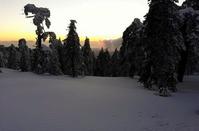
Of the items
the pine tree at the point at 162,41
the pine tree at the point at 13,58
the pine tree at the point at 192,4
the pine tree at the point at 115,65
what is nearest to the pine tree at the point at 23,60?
the pine tree at the point at 115,65

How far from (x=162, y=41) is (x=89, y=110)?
13724 millimetres

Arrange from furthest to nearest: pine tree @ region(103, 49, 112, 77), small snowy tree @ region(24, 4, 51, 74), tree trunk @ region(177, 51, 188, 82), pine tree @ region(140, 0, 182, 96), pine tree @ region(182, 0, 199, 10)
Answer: pine tree @ region(103, 49, 112, 77) → small snowy tree @ region(24, 4, 51, 74) → tree trunk @ region(177, 51, 188, 82) → pine tree @ region(182, 0, 199, 10) → pine tree @ region(140, 0, 182, 96)

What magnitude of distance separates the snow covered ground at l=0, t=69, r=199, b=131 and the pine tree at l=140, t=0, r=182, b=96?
247 centimetres

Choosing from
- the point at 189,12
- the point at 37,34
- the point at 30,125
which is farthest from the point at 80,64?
the point at 30,125

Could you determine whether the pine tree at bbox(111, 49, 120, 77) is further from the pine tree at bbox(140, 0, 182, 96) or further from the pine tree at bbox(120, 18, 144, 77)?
the pine tree at bbox(140, 0, 182, 96)

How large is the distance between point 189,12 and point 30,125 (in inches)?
1018

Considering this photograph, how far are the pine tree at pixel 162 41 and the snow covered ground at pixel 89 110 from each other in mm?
2470

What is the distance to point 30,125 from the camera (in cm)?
1766

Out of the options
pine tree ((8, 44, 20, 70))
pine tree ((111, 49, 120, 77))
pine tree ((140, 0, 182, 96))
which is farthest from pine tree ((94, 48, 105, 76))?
pine tree ((140, 0, 182, 96))

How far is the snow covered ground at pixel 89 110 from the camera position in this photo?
17.6 m

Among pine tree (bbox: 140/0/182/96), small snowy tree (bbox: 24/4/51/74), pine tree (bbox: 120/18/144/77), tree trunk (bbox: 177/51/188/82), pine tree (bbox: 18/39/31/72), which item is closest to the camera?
pine tree (bbox: 140/0/182/96)

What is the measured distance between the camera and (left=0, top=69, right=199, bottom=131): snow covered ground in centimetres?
1759

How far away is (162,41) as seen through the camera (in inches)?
1271

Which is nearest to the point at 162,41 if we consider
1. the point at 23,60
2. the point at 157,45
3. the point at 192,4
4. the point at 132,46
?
the point at 157,45
